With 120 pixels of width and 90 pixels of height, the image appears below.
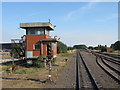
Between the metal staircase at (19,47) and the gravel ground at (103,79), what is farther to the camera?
the metal staircase at (19,47)

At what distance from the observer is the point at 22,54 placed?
2034 cm

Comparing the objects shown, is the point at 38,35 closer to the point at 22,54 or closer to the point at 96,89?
the point at 22,54

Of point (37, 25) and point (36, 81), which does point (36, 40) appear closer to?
point (37, 25)

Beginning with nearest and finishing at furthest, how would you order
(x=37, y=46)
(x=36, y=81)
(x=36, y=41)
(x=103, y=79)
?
A: (x=36, y=81) → (x=103, y=79) → (x=36, y=41) → (x=37, y=46)

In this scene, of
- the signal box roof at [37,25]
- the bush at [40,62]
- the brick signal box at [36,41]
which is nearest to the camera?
the bush at [40,62]

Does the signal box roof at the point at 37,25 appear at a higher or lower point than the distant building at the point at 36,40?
higher

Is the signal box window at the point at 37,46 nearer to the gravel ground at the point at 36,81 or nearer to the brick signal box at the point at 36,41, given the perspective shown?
the brick signal box at the point at 36,41

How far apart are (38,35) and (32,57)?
9.69 ft

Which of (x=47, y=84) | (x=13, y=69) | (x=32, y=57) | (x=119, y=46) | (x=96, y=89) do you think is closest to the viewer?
(x=96, y=89)

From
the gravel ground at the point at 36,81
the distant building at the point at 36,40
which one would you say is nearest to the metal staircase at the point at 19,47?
the distant building at the point at 36,40

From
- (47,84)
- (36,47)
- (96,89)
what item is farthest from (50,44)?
(96,89)

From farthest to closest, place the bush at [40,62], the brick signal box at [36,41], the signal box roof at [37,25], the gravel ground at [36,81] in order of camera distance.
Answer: the signal box roof at [37,25], the brick signal box at [36,41], the bush at [40,62], the gravel ground at [36,81]

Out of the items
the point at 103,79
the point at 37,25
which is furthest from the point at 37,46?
the point at 103,79

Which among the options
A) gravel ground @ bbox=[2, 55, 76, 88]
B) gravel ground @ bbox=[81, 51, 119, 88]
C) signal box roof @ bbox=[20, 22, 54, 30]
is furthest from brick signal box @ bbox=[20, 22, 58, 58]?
gravel ground @ bbox=[81, 51, 119, 88]
